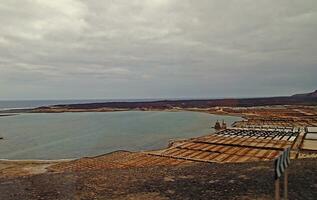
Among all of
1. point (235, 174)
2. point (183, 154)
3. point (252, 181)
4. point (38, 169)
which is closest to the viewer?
point (252, 181)

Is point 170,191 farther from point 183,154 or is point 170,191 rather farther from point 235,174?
point 183,154

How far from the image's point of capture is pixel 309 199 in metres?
7.00

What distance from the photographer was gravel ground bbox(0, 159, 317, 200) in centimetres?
771

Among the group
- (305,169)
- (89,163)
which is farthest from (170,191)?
(89,163)

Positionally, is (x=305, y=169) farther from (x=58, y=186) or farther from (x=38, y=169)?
(x=38, y=169)

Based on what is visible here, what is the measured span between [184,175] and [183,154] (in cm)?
1367

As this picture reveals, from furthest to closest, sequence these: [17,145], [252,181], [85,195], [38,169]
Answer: [17,145], [38,169], [252,181], [85,195]

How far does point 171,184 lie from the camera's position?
861 centimetres

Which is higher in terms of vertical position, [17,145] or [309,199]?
[309,199]

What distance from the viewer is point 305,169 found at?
9.55 m

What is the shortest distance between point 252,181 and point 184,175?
1982 millimetres

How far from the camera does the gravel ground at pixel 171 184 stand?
771 cm

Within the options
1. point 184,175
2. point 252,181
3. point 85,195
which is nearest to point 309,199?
point 252,181

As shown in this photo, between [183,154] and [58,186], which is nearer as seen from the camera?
[58,186]
